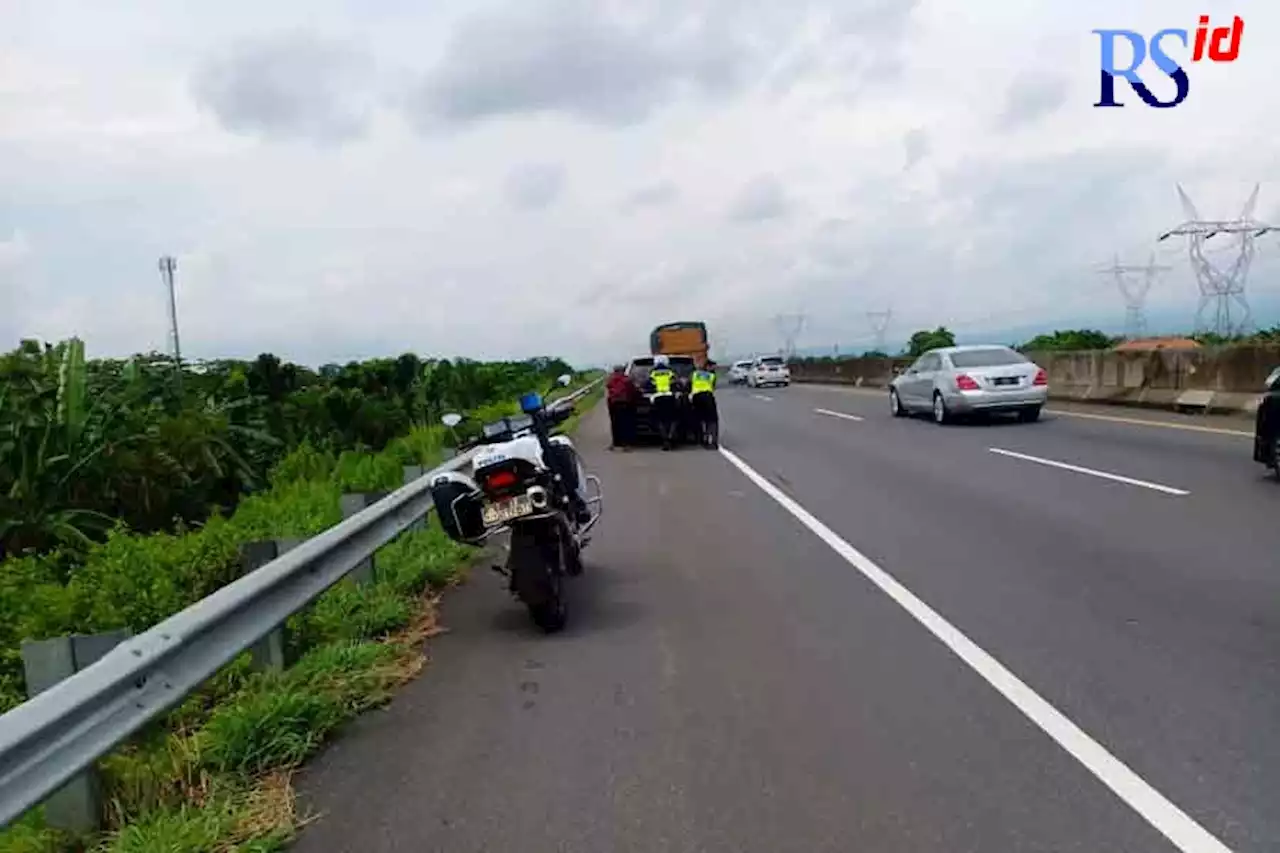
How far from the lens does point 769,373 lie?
196 feet

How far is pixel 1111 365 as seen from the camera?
26688 millimetres

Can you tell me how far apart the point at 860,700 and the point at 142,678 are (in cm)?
311

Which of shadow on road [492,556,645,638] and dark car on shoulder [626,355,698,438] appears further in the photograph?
dark car on shoulder [626,355,698,438]

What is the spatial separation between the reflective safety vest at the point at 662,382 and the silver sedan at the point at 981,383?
5.59 meters

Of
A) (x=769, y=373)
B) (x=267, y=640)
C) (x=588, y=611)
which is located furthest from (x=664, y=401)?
(x=769, y=373)

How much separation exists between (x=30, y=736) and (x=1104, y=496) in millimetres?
10742

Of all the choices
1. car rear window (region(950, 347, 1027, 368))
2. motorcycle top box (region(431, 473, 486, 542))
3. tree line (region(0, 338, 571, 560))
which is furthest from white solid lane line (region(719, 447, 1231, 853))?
car rear window (region(950, 347, 1027, 368))

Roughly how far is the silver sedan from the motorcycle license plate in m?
16.8

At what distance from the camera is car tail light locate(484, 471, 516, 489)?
727 centimetres

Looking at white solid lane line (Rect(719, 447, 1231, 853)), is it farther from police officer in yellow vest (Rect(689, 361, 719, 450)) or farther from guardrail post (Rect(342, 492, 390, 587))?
police officer in yellow vest (Rect(689, 361, 719, 450))

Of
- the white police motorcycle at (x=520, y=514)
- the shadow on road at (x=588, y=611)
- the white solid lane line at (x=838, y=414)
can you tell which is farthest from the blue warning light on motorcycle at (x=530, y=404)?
the white solid lane line at (x=838, y=414)

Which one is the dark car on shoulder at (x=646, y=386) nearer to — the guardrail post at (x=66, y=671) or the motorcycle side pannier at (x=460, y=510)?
the motorcycle side pannier at (x=460, y=510)

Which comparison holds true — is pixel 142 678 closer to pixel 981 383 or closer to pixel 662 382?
pixel 662 382

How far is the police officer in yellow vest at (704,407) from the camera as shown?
21078 millimetres
